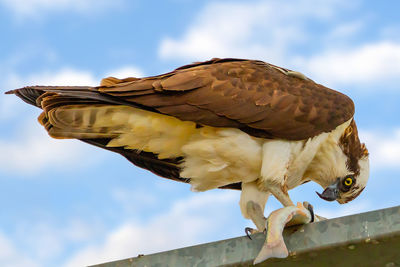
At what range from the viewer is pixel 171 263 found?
148 inches

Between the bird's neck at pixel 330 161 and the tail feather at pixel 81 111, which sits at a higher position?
the tail feather at pixel 81 111

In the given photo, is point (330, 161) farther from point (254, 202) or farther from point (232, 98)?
point (232, 98)

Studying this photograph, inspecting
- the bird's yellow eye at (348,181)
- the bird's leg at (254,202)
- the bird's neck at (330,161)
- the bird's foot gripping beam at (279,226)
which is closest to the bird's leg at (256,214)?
the bird's leg at (254,202)

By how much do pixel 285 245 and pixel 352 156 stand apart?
2.15m

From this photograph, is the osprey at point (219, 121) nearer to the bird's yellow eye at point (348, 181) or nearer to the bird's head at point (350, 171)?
the bird's head at point (350, 171)

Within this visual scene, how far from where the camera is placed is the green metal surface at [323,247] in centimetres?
347

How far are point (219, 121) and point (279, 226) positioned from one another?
4.23ft

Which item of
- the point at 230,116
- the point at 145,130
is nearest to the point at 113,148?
the point at 145,130

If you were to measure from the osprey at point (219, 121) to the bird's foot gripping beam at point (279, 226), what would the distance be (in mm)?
918

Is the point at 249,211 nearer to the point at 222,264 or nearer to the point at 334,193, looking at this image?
the point at 334,193

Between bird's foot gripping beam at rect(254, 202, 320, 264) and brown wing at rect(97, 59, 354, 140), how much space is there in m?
0.95

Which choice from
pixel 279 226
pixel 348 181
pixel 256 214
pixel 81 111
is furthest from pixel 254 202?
pixel 279 226

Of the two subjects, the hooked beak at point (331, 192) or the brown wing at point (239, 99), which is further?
the hooked beak at point (331, 192)

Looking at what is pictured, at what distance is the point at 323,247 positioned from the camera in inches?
139
